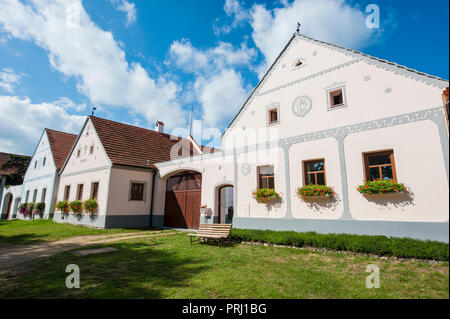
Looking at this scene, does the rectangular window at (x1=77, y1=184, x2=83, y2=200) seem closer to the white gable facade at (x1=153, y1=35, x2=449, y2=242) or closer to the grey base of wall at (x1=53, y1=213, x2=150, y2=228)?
the grey base of wall at (x1=53, y1=213, x2=150, y2=228)

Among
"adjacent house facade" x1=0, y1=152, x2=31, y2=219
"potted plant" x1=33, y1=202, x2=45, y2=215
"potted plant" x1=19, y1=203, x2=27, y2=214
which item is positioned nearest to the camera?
"potted plant" x1=33, y1=202, x2=45, y2=215

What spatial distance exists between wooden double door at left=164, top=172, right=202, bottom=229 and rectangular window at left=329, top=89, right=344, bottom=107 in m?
8.61

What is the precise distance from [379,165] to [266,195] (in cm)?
448

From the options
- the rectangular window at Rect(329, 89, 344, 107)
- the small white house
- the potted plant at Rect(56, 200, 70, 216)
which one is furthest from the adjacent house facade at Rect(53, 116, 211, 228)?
the rectangular window at Rect(329, 89, 344, 107)

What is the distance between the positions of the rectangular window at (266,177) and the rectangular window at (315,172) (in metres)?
1.54

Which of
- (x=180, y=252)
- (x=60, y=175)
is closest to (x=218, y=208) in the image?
(x=180, y=252)

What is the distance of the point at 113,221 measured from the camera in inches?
604

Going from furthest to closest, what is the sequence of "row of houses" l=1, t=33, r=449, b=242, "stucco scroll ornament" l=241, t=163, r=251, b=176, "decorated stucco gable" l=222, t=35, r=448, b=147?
"stucco scroll ornament" l=241, t=163, r=251, b=176, "decorated stucco gable" l=222, t=35, r=448, b=147, "row of houses" l=1, t=33, r=449, b=242

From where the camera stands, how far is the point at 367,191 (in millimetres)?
7691

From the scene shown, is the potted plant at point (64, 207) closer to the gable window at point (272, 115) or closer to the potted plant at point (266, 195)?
the potted plant at point (266, 195)

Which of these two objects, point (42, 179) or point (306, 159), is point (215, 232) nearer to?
point (306, 159)

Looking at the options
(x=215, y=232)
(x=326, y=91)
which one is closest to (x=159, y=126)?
(x=215, y=232)

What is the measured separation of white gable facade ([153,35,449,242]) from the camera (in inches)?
272
